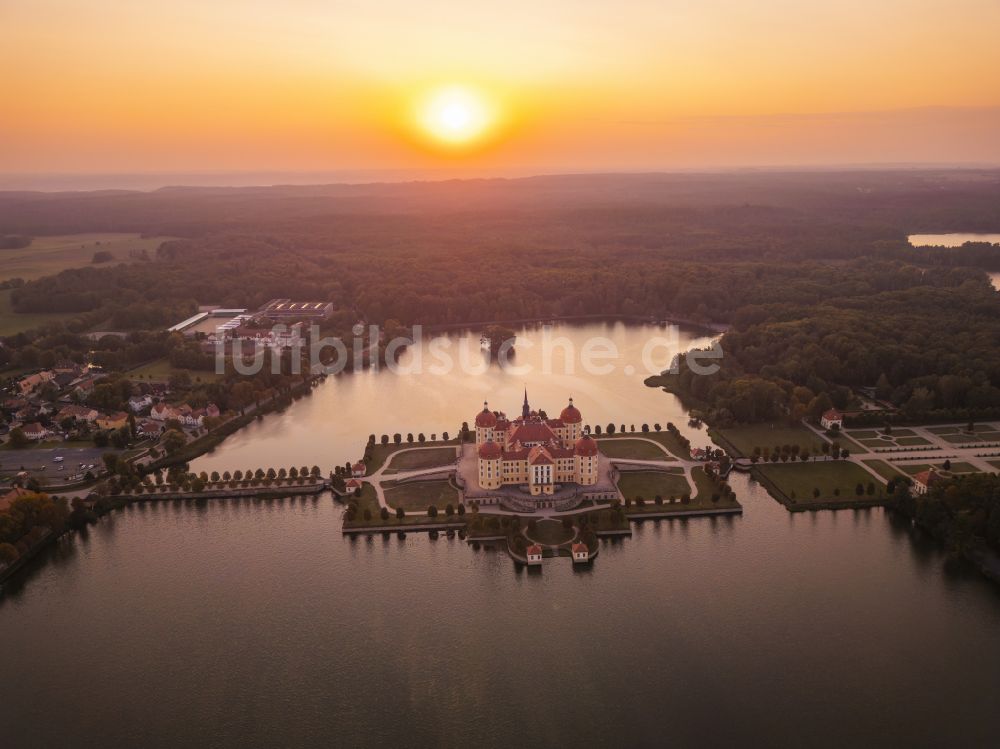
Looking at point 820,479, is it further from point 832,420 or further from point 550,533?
point 550,533

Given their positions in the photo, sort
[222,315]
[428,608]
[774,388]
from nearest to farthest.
→ [428,608] → [774,388] → [222,315]

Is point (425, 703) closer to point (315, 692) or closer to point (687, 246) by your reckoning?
point (315, 692)

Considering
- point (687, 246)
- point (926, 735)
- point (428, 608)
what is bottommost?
point (926, 735)

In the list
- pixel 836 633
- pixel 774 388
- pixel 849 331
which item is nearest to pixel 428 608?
pixel 836 633

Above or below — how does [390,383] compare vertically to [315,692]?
above

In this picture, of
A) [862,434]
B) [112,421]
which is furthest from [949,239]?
[112,421]

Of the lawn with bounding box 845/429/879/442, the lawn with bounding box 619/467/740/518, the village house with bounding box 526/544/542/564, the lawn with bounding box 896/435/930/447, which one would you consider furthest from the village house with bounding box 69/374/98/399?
the lawn with bounding box 896/435/930/447

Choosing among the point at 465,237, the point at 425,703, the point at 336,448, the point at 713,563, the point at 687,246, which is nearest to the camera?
the point at 425,703
